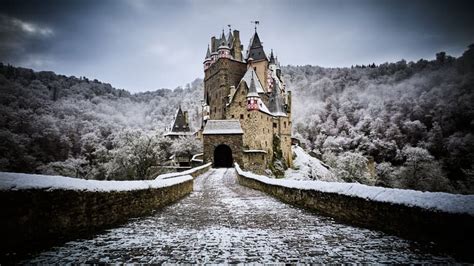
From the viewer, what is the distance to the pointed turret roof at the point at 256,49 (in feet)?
187

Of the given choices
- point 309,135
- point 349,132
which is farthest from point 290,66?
point 349,132

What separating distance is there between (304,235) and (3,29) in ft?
37.5

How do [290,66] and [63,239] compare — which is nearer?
[63,239]

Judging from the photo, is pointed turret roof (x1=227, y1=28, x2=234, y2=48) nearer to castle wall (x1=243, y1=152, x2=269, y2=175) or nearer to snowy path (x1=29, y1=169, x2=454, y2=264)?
castle wall (x1=243, y1=152, x2=269, y2=175)

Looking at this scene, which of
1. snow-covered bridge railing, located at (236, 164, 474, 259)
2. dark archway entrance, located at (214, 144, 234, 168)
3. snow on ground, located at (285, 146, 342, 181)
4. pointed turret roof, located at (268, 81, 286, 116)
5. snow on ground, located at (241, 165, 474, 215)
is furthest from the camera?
pointed turret roof, located at (268, 81, 286, 116)

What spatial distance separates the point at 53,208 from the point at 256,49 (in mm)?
56643

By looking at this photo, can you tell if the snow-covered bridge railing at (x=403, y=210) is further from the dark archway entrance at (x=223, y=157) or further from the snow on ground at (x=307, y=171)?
the snow on ground at (x=307, y=171)

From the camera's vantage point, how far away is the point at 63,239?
5445mm

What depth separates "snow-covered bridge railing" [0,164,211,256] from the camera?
4.54 metres

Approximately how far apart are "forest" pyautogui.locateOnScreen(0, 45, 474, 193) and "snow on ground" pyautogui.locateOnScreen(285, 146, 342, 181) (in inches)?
104

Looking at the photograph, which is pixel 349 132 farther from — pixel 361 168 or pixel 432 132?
pixel 361 168

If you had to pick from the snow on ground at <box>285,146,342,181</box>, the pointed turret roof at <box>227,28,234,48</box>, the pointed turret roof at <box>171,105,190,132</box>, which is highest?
the pointed turret roof at <box>227,28,234,48</box>

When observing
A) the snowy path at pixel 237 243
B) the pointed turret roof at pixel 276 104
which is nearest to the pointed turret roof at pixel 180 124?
the pointed turret roof at pixel 276 104

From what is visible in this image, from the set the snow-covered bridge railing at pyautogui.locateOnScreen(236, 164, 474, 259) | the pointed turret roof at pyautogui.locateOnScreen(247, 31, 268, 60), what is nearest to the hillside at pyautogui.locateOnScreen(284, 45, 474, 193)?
the snow-covered bridge railing at pyautogui.locateOnScreen(236, 164, 474, 259)
